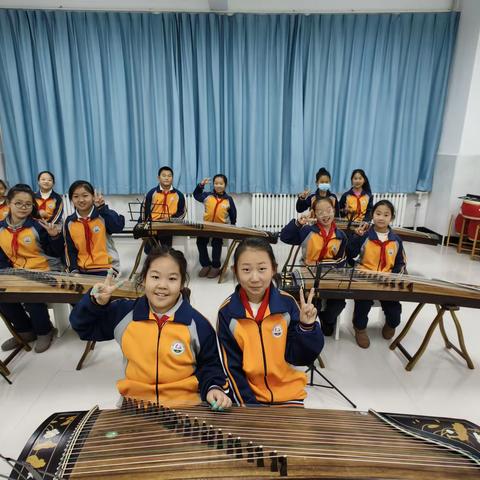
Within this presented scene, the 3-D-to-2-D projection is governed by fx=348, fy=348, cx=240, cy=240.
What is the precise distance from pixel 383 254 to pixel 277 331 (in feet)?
5.05

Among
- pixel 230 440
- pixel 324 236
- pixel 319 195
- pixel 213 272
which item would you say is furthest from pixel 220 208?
pixel 230 440

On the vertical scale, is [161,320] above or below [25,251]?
above

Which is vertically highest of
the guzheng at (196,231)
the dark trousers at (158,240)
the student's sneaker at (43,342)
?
the guzheng at (196,231)

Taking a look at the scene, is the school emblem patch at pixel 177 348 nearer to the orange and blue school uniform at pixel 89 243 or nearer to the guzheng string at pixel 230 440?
the guzheng string at pixel 230 440

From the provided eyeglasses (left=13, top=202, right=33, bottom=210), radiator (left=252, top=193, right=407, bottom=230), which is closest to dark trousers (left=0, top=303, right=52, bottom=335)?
eyeglasses (left=13, top=202, right=33, bottom=210)

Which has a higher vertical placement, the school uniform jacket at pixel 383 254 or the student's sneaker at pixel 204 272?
the school uniform jacket at pixel 383 254

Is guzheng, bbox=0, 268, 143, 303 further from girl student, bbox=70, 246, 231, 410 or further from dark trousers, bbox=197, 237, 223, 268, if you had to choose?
dark trousers, bbox=197, 237, 223, 268

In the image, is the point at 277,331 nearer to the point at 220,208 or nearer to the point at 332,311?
the point at 332,311

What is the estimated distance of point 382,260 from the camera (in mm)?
2615

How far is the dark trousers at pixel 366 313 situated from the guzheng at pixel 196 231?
3.81 feet

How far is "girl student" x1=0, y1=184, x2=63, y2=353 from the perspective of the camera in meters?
2.45

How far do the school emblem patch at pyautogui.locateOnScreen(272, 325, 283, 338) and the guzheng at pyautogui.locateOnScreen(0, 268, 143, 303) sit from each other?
0.86 metres

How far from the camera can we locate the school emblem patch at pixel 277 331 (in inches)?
54.8

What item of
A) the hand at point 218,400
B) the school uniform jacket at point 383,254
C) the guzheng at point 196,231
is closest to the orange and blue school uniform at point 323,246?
the school uniform jacket at point 383,254
